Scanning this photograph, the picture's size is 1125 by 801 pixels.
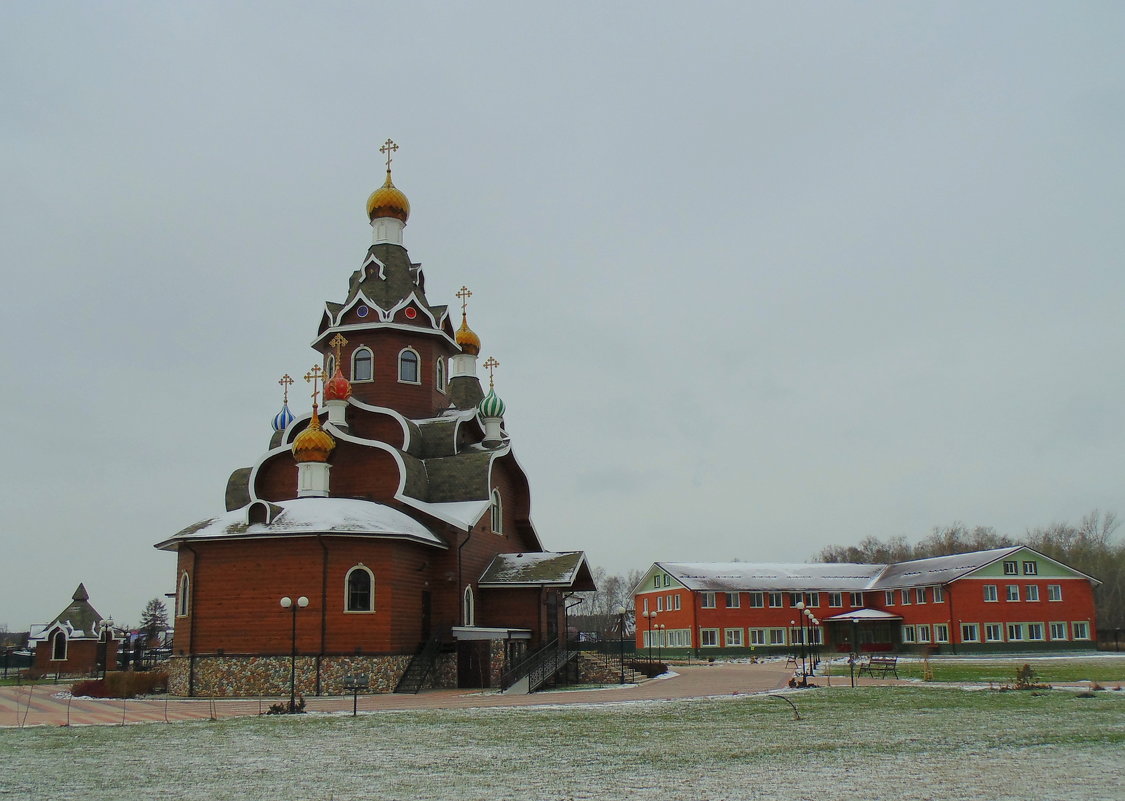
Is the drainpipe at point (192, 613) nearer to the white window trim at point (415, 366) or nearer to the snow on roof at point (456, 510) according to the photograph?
the snow on roof at point (456, 510)

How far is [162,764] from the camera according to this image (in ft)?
35.7

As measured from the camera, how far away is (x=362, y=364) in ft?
97.0

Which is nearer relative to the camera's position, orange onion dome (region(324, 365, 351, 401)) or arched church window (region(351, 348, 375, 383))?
orange onion dome (region(324, 365, 351, 401))

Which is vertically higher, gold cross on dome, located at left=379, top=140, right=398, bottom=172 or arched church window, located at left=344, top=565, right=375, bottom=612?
gold cross on dome, located at left=379, top=140, right=398, bottom=172

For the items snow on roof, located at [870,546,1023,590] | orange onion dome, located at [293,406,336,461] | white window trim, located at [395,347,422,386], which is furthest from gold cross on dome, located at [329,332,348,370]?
snow on roof, located at [870,546,1023,590]

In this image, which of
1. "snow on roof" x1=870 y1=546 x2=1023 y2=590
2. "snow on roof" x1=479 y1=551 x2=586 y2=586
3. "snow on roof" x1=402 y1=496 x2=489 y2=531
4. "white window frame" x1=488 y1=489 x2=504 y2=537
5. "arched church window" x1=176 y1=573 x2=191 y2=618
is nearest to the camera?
"arched church window" x1=176 y1=573 x2=191 y2=618

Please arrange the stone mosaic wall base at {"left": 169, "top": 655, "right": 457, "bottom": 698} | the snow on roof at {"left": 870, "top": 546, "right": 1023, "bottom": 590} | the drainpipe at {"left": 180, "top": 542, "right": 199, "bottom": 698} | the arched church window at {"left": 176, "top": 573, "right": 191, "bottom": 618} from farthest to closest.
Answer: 1. the snow on roof at {"left": 870, "top": 546, "right": 1023, "bottom": 590}
2. the arched church window at {"left": 176, "top": 573, "right": 191, "bottom": 618}
3. the drainpipe at {"left": 180, "top": 542, "right": 199, "bottom": 698}
4. the stone mosaic wall base at {"left": 169, "top": 655, "right": 457, "bottom": 698}

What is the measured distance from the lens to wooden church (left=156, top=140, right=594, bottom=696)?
23.3 metres

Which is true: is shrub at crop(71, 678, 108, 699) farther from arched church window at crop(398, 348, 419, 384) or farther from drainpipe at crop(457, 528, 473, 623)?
arched church window at crop(398, 348, 419, 384)

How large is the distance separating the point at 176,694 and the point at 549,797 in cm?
1810

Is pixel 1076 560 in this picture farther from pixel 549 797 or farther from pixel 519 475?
pixel 549 797

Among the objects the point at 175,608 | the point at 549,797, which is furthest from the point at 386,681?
the point at 549,797

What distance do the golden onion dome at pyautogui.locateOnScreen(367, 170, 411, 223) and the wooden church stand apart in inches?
1.7

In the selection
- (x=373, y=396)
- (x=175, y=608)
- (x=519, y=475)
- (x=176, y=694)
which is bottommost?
(x=176, y=694)
